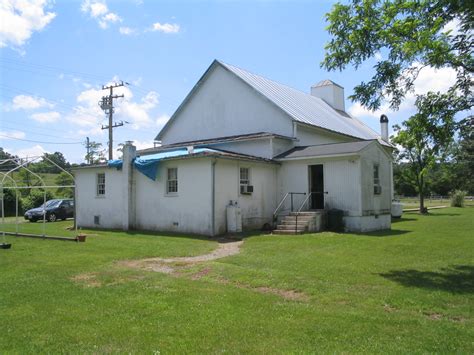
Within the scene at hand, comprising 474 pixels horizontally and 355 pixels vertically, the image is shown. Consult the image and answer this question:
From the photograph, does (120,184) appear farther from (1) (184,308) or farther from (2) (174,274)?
(1) (184,308)

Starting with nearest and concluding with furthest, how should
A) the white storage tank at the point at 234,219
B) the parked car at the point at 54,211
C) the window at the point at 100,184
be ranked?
the white storage tank at the point at 234,219
the window at the point at 100,184
the parked car at the point at 54,211

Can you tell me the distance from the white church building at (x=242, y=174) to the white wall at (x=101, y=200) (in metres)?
0.05

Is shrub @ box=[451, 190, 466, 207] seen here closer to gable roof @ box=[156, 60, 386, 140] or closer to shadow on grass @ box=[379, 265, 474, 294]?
gable roof @ box=[156, 60, 386, 140]

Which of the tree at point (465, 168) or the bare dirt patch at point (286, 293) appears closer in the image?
the bare dirt patch at point (286, 293)

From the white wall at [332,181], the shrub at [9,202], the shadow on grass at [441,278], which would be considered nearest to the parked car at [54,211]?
the shrub at [9,202]

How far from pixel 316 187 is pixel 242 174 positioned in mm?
4874

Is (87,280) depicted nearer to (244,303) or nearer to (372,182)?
(244,303)

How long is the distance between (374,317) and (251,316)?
1.81 metres

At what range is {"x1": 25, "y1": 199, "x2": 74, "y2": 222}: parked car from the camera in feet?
92.9

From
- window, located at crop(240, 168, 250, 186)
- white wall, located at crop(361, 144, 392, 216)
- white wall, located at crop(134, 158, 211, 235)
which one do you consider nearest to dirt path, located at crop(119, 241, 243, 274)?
white wall, located at crop(134, 158, 211, 235)

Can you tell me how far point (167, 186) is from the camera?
784 inches

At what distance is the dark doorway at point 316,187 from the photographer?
21.5 metres

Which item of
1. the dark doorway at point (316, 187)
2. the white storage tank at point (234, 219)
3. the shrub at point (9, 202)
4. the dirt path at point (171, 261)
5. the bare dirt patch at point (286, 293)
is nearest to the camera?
the bare dirt patch at point (286, 293)

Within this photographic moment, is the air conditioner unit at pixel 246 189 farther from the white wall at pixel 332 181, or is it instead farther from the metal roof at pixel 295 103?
the metal roof at pixel 295 103
